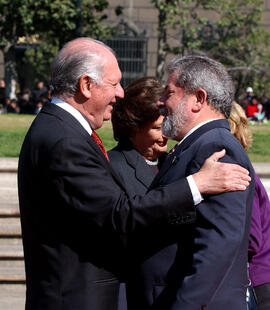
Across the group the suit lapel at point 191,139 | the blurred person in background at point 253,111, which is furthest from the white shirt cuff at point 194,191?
the blurred person in background at point 253,111

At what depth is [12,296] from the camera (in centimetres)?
609

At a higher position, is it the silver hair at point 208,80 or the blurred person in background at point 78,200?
the silver hair at point 208,80

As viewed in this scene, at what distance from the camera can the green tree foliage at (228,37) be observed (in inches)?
995

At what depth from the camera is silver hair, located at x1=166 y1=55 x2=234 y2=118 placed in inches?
120

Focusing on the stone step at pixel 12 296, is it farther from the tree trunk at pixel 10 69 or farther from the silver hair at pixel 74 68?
the tree trunk at pixel 10 69

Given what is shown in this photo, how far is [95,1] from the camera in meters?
23.7

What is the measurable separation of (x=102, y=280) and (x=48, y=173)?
498 millimetres

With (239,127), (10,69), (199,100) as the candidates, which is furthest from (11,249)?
(10,69)

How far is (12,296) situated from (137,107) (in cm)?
260

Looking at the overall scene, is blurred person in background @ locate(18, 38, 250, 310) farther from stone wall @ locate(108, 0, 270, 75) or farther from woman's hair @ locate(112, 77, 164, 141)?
stone wall @ locate(108, 0, 270, 75)

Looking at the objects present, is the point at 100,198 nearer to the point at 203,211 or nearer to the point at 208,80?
the point at 203,211

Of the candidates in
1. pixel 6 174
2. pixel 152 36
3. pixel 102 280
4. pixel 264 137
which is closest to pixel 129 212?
pixel 102 280

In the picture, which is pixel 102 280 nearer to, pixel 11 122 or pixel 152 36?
pixel 11 122

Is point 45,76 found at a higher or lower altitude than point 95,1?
lower
